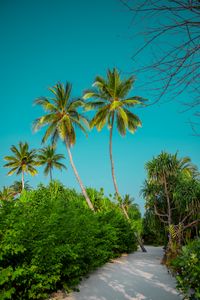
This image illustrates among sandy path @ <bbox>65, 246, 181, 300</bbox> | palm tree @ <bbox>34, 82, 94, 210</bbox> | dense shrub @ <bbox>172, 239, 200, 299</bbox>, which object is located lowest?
sandy path @ <bbox>65, 246, 181, 300</bbox>

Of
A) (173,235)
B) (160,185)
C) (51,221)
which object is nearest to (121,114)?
(160,185)

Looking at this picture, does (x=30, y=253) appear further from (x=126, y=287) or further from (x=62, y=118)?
(x=62, y=118)

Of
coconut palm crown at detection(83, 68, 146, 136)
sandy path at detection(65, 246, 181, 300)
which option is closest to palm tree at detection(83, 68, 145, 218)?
coconut palm crown at detection(83, 68, 146, 136)

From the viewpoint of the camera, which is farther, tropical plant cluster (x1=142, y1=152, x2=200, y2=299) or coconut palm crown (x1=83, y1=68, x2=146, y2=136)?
coconut palm crown (x1=83, y1=68, x2=146, y2=136)

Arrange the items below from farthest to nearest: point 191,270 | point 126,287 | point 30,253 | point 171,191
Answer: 1. point 171,191
2. point 126,287
3. point 30,253
4. point 191,270

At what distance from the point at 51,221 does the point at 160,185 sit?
12468 mm

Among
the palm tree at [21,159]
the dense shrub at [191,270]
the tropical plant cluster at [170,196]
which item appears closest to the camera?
the dense shrub at [191,270]

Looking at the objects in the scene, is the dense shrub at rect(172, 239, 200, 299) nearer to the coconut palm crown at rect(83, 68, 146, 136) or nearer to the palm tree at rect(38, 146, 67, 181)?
the coconut palm crown at rect(83, 68, 146, 136)

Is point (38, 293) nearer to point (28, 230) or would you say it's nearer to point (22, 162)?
point (28, 230)

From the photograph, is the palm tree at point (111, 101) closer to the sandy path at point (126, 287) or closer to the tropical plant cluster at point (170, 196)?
the tropical plant cluster at point (170, 196)

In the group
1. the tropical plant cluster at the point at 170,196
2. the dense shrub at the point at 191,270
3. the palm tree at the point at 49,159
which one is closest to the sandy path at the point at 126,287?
the dense shrub at the point at 191,270

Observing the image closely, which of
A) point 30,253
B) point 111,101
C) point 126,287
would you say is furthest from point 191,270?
point 111,101

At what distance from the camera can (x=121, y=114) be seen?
2336 centimetres

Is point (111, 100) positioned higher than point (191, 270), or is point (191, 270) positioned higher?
point (111, 100)
